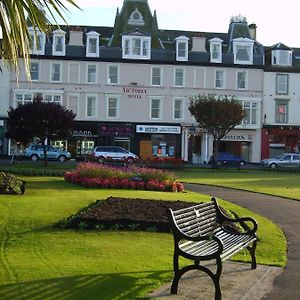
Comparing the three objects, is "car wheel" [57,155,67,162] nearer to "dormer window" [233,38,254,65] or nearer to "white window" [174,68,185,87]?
"white window" [174,68,185,87]

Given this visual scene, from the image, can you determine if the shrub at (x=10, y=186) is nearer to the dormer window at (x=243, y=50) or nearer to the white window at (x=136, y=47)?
the white window at (x=136, y=47)

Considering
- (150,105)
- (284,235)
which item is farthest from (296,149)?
(284,235)

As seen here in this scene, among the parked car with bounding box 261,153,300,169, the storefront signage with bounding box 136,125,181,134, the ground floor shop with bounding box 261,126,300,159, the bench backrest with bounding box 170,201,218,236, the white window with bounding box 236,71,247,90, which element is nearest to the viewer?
the bench backrest with bounding box 170,201,218,236

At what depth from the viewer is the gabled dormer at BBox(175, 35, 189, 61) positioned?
59500mm

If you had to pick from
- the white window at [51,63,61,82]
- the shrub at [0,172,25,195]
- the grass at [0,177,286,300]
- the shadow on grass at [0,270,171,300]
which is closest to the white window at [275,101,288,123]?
the white window at [51,63,61,82]

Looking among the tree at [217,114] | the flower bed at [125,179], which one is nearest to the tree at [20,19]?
the flower bed at [125,179]

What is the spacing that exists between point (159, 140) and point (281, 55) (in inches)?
650

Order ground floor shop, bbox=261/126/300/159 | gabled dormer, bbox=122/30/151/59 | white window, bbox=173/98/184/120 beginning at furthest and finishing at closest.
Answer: ground floor shop, bbox=261/126/300/159 < white window, bbox=173/98/184/120 < gabled dormer, bbox=122/30/151/59

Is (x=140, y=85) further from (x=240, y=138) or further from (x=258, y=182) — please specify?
(x=258, y=182)

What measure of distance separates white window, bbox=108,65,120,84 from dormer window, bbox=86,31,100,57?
2010mm

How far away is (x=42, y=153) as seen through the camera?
53.6 m

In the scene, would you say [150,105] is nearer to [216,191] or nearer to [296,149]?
[296,149]

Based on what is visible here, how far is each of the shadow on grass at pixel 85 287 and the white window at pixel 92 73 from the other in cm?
5132

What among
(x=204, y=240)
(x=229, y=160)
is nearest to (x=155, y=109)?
(x=229, y=160)
